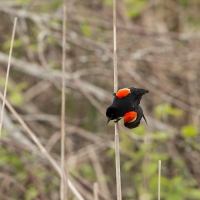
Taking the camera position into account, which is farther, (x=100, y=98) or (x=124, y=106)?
(x=100, y=98)

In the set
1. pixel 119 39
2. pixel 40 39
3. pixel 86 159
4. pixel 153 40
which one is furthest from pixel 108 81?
pixel 40 39

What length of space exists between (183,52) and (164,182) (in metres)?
1.21

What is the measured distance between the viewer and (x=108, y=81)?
377 centimetres

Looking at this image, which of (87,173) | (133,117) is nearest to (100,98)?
(87,173)

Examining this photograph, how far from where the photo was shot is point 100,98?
2.82m

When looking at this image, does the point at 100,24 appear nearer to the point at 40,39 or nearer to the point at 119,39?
the point at 119,39

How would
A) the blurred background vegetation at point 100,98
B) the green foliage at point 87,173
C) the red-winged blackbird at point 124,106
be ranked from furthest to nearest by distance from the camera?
1. the green foliage at point 87,173
2. the blurred background vegetation at point 100,98
3. the red-winged blackbird at point 124,106

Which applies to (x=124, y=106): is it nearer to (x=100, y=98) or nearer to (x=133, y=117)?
(x=133, y=117)

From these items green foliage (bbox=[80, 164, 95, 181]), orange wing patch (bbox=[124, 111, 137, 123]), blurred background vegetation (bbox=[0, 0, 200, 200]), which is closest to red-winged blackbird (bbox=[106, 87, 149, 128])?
orange wing patch (bbox=[124, 111, 137, 123])

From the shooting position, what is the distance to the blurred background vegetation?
7.91 ft

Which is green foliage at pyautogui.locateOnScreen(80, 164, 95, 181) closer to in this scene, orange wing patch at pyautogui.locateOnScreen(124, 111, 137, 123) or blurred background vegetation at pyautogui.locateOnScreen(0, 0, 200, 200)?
blurred background vegetation at pyautogui.locateOnScreen(0, 0, 200, 200)

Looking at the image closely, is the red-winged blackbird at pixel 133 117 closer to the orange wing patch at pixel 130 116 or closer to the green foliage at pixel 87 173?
the orange wing patch at pixel 130 116

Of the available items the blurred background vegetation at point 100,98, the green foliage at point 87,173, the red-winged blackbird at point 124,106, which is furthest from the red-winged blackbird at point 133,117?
the green foliage at point 87,173

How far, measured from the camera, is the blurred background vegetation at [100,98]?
241cm
